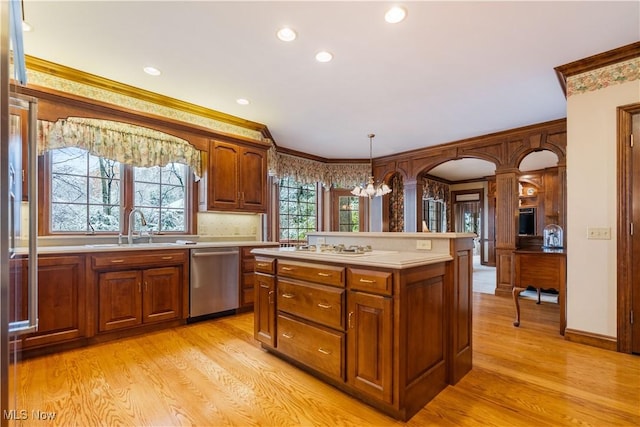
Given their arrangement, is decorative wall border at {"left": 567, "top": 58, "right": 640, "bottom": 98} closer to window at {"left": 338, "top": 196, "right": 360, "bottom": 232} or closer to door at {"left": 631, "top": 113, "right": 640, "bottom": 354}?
door at {"left": 631, "top": 113, "right": 640, "bottom": 354}

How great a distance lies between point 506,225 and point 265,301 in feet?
14.0

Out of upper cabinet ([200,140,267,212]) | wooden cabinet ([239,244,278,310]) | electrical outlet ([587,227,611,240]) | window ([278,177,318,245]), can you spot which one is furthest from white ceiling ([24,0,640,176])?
window ([278,177,318,245])

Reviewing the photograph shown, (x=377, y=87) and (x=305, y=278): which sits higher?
(x=377, y=87)

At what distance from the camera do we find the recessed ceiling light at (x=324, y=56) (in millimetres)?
2723

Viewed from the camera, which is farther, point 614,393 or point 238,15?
point 238,15

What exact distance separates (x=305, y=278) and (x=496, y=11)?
2369mm

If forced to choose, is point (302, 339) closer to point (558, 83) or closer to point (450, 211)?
point (558, 83)

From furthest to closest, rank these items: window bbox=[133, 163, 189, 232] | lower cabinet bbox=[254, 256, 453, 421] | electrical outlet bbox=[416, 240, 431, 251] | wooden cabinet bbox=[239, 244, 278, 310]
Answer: wooden cabinet bbox=[239, 244, 278, 310] → window bbox=[133, 163, 189, 232] → electrical outlet bbox=[416, 240, 431, 251] → lower cabinet bbox=[254, 256, 453, 421]

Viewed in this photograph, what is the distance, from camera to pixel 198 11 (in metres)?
2.20

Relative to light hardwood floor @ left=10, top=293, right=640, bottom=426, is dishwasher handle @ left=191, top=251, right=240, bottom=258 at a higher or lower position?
higher

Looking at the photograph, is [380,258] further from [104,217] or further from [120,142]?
[104,217]

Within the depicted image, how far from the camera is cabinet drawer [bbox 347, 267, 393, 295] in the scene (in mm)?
1770

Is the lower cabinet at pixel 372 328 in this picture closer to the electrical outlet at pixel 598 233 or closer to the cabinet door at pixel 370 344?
the cabinet door at pixel 370 344

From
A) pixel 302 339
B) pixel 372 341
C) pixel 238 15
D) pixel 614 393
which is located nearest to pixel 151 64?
pixel 238 15
